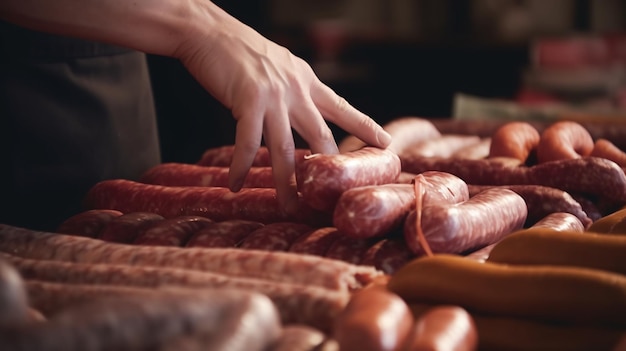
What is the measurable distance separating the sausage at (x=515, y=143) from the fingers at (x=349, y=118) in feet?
2.54

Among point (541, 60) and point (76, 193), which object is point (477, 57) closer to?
point (541, 60)

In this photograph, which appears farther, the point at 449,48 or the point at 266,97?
the point at 449,48

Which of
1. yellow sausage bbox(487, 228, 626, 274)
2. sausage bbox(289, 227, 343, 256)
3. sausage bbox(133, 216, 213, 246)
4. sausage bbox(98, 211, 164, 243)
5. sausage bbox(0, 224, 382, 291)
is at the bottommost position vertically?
sausage bbox(98, 211, 164, 243)

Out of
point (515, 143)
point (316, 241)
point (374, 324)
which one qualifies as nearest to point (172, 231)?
point (316, 241)

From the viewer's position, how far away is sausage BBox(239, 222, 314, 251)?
2.16 meters

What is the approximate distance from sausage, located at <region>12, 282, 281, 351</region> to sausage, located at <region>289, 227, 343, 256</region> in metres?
0.68

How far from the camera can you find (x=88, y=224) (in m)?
2.40

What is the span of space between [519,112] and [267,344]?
132 inches

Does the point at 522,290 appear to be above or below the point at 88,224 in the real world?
above

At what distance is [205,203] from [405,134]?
1261 mm

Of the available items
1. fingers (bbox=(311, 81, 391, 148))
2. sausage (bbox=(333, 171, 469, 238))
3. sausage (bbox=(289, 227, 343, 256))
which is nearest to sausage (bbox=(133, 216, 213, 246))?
sausage (bbox=(289, 227, 343, 256))

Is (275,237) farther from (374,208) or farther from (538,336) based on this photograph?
(538,336)

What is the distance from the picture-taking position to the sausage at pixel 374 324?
57.7 inches

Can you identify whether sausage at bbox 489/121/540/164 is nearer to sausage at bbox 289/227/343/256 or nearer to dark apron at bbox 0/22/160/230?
sausage at bbox 289/227/343/256
